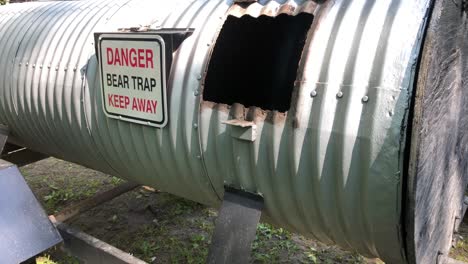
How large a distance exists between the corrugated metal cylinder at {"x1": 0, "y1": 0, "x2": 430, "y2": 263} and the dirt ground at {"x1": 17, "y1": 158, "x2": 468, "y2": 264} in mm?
1313

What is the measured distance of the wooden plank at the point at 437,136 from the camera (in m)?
1.54

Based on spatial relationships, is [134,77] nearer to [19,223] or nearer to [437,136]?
[19,223]

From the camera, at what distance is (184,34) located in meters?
2.23

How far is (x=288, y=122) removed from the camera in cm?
184

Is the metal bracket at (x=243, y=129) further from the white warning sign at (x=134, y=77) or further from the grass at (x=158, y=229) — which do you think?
the grass at (x=158, y=229)

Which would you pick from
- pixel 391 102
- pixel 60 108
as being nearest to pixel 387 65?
pixel 391 102

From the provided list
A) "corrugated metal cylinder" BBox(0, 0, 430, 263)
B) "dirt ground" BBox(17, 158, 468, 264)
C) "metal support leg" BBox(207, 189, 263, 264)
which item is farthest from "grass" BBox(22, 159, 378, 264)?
"metal support leg" BBox(207, 189, 263, 264)

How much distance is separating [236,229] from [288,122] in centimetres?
63

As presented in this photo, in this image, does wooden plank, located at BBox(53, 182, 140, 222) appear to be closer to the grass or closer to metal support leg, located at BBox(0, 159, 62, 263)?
the grass

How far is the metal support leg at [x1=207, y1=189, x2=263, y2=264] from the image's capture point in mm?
2039

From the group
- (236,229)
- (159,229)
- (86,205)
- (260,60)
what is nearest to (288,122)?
(236,229)

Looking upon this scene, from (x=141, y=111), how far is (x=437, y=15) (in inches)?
62.6

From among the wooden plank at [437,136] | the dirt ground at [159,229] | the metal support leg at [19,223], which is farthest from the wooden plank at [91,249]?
the wooden plank at [437,136]

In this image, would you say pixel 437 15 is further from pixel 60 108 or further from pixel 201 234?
pixel 201 234
